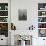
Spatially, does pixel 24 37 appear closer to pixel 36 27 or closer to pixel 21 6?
pixel 36 27

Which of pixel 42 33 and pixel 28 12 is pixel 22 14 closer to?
pixel 28 12

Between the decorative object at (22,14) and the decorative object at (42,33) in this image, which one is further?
the decorative object at (42,33)

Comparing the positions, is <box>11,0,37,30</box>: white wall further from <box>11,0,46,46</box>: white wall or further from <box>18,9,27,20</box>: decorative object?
<box>18,9,27,20</box>: decorative object

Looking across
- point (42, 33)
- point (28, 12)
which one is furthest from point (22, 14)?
point (42, 33)

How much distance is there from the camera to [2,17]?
21.5 ft

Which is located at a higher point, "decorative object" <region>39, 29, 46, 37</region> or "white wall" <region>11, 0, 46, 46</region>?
"white wall" <region>11, 0, 46, 46</region>

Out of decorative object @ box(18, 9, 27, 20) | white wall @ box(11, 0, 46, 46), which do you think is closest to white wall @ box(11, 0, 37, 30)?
white wall @ box(11, 0, 46, 46)

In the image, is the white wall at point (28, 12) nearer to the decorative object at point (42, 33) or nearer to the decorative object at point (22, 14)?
the decorative object at point (22, 14)

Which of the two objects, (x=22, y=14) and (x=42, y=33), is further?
(x=42, y=33)

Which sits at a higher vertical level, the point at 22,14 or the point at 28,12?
the point at 28,12

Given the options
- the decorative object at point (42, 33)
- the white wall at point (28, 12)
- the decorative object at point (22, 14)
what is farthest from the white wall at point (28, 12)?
the decorative object at point (42, 33)

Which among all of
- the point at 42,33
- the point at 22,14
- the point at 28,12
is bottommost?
the point at 42,33

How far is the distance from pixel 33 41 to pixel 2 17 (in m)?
2.11

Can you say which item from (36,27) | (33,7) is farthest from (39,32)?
(33,7)
